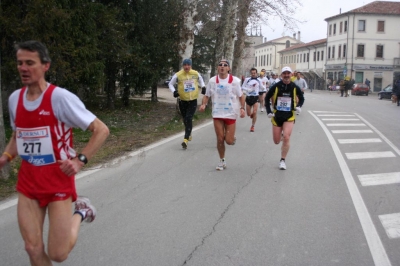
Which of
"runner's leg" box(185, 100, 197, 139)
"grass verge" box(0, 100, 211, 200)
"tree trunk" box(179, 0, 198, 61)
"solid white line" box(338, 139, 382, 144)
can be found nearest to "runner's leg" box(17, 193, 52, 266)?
"grass verge" box(0, 100, 211, 200)

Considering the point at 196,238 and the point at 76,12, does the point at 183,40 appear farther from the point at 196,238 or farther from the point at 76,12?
the point at 196,238

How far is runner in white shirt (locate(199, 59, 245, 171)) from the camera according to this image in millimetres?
9219

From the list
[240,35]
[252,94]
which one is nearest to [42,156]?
[252,94]

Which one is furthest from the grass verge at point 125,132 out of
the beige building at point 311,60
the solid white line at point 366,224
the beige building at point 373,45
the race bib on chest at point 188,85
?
the beige building at point 311,60

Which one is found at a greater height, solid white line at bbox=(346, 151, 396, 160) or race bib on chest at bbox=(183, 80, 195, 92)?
race bib on chest at bbox=(183, 80, 195, 92)

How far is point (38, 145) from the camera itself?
3.52m

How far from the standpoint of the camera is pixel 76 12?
1523 cm

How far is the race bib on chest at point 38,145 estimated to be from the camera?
3.53 meters

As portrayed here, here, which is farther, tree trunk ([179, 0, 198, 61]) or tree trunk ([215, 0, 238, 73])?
tree trunk ([215, 0, 238, 73])

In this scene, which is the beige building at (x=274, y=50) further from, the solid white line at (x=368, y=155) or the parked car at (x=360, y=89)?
the solid white line at (x=368, y=155)

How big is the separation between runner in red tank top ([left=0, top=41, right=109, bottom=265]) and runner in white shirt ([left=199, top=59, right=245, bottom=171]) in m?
5.72

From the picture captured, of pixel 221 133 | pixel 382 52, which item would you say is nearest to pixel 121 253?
pixel 221 133

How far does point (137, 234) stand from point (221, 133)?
4066 mm

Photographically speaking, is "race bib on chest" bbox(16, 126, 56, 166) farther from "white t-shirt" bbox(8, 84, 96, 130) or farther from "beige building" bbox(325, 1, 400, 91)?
"beige building" bbox(325, 1, 400, 91)
